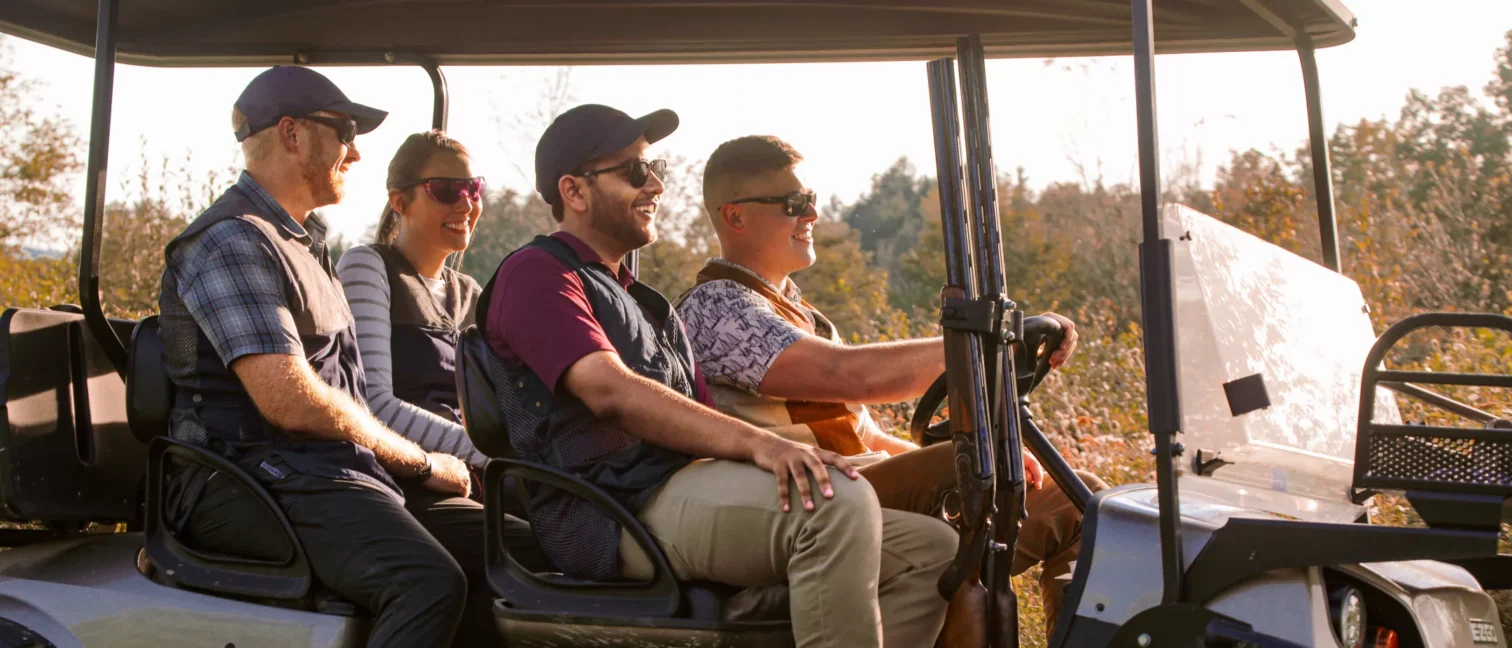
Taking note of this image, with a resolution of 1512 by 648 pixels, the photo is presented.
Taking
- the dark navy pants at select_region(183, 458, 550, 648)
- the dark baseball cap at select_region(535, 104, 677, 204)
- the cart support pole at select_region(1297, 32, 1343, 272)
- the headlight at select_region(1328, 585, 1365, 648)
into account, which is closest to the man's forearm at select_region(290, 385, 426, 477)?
the dark navy pants at select_region(183, 458, 550, 648)

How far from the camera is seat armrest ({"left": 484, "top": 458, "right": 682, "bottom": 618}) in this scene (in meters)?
2.54

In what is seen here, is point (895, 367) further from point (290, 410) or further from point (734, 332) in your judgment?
point (290, 410)

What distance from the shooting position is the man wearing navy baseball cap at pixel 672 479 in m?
2.45

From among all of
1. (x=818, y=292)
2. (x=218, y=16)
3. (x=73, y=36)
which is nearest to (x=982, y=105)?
(x=218, y=16)

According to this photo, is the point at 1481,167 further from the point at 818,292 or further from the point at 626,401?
the point at 626,401

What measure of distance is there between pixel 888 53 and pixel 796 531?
124cm

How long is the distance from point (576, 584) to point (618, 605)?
0.10m

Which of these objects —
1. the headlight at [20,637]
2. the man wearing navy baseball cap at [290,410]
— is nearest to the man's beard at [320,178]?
the man wearing navy baseball cap at [290,410]

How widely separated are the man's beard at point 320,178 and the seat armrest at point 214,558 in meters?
0.69

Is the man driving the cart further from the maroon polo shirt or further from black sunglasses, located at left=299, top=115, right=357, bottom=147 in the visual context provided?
black sunglasses, located at left=299, top=115, right=357, bottom=147

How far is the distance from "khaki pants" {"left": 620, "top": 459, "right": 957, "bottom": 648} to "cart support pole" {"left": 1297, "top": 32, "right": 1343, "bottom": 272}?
44.9 inches

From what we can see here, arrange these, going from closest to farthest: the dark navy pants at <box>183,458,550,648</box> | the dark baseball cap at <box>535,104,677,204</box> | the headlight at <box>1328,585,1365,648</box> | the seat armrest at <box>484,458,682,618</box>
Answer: the headlight at <box>1328,585,1365,648</box> → the seat armrest at <box>484,458,682,618</box> → the dark navy pants at <box>183,458,550,648</box> → the dark baseball cap at <box>535,104,677,204</box>

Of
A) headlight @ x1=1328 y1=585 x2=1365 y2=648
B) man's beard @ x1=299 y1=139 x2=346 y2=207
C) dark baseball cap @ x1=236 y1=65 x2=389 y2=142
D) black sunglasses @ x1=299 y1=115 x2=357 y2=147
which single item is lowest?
headlight @ x1=1328 y1=585 x2=1365 y2=648

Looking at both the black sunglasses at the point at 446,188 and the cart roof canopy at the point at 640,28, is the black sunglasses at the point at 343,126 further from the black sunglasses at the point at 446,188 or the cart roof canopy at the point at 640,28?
the black sunglasses at the point at 446,188
